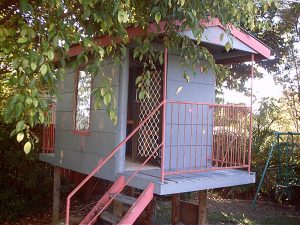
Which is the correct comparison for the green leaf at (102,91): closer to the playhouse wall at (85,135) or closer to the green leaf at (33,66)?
the green leaf at (33,66)

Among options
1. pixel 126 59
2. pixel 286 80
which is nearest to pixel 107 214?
pixel 126 59

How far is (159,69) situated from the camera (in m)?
7.05

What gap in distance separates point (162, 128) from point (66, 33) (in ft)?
6.69

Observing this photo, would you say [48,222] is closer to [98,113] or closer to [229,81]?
[98,113]

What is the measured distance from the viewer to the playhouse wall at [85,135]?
632 cm

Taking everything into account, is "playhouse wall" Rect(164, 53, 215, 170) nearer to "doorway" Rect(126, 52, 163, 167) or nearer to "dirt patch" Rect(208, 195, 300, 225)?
"doorway" Rect(126, 52, 163, 167)

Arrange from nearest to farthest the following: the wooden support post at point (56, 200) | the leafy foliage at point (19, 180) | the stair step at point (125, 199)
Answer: the stair step at point (125, 199) < the wooden support post at point (56, 200) < the leafy foliage at point (19, 180)

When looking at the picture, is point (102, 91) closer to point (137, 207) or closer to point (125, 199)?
point (137, 207)

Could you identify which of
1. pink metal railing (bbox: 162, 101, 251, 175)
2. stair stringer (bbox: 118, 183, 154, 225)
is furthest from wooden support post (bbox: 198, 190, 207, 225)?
stair stringer (bbox: 118, 183, 154, 225)

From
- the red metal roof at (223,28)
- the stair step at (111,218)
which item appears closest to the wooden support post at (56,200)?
the red metal roof at (223,28)

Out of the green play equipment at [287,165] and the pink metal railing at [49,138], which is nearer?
the pink metal railing at [49,138]

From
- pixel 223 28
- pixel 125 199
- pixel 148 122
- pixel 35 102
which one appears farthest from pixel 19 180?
pixel 35 102

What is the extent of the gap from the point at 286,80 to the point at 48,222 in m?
10.8

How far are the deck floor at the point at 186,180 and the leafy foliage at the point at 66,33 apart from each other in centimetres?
136
